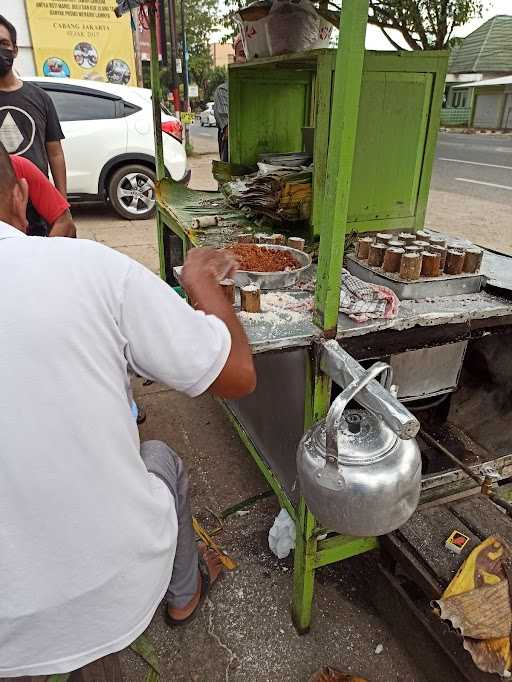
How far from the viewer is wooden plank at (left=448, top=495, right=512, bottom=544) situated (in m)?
1.76

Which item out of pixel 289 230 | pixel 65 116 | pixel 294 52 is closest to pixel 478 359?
pixel 289 230

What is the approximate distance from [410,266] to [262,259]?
1.79 feet

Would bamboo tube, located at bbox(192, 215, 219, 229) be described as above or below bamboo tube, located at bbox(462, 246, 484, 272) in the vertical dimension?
below

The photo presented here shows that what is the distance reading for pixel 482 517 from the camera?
1.83m

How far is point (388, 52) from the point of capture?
1.93 m

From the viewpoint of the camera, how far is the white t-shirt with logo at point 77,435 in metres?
0.88

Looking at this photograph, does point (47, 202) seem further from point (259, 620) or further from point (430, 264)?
point (259, 620)

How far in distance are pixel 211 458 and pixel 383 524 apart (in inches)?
65.1

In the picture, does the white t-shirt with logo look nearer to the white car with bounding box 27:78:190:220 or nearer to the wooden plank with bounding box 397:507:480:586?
the wooden plank with bounding box 397:507:480:586

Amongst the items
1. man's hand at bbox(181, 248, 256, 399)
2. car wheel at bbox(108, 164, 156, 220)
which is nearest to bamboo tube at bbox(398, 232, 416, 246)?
man's hand at bbox(181, 248, 256, 399)

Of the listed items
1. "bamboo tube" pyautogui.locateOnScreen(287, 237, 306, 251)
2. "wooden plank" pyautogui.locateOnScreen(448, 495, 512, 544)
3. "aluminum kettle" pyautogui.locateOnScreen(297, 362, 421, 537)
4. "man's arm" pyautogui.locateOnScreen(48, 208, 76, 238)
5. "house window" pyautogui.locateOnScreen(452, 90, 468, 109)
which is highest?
"house window" pyautogui.locateOnScreen(452, 90, 468, 109)

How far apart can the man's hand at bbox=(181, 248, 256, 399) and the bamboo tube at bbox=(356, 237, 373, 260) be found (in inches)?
20.7

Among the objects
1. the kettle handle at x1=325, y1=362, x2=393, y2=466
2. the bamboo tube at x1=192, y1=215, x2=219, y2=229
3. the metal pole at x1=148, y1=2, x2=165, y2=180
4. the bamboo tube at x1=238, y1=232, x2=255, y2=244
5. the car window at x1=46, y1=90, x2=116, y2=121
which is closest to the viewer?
the kettle handle at x1=325, y1=362, x2=393, y2=466

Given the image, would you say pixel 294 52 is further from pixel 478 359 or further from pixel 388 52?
pixel 478 359
